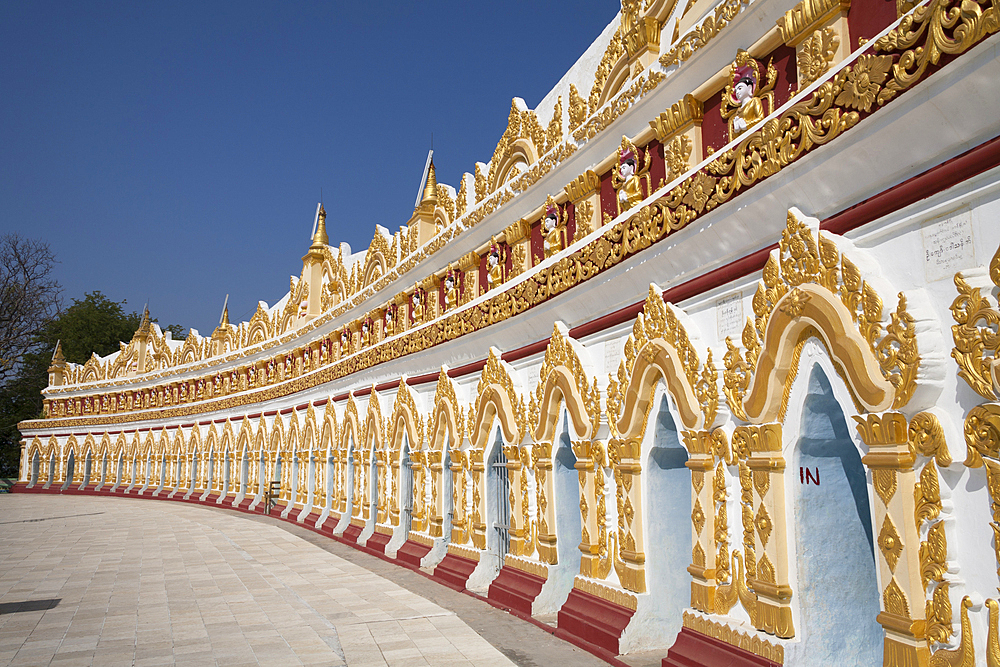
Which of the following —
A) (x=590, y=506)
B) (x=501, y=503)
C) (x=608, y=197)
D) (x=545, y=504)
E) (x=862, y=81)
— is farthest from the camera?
(x=501, y=503)

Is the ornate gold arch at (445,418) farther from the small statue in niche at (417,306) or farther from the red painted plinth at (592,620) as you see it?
the red painted plinth at (592,620)

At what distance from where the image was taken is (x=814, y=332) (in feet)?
14.8

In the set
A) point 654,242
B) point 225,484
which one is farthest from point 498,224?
point 225,484

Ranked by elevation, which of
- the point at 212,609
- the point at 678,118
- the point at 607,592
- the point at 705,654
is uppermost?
the point at 678,118

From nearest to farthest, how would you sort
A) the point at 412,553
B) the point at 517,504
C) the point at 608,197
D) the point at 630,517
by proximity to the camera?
the point at 630,517 → the point at 608,197 → the point at 517,504 → the point at 412,553

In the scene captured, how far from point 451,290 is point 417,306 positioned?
1.58 metres

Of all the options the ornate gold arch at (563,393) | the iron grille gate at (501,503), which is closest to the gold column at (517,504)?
the ornate gold arch at (563,393)

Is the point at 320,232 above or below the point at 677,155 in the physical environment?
above

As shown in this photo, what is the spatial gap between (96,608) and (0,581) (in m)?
3.16

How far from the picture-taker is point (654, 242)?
20.1 feet

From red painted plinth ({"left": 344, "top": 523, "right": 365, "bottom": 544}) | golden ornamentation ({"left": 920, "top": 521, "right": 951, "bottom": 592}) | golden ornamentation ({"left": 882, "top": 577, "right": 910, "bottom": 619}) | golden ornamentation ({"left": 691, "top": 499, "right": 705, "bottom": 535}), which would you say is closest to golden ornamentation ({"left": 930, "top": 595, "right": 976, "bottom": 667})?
golden ornamentation ({"left": 920, "top": 521, "right": 951, "bottom": 592})

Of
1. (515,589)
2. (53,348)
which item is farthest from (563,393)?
(53,348)

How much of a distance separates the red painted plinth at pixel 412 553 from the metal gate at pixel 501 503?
2.15 m

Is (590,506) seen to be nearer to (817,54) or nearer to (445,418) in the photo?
(445,418)
